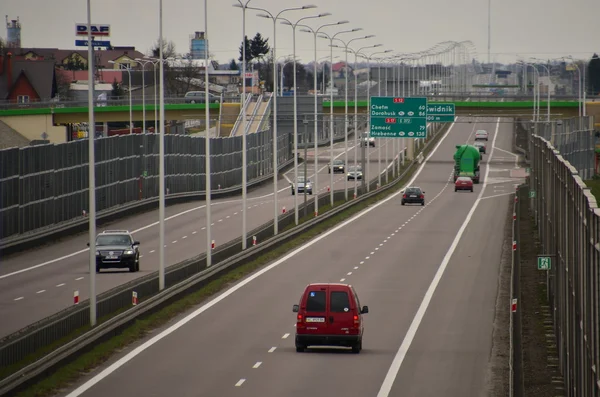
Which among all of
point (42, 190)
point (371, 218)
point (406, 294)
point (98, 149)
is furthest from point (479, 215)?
point (406, 294)

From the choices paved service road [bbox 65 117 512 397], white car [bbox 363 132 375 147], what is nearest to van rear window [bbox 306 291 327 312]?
paved service road [bbox 65 117 512 397]

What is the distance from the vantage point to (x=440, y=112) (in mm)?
96812

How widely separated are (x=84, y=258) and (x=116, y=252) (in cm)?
646

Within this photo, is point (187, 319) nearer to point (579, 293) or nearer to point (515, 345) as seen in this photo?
point (515, 345)

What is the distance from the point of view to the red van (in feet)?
96.5

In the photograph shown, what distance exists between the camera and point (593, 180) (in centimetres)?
11575

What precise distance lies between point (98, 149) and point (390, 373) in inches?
1838

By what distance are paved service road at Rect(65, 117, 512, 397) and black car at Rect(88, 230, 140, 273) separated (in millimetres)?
5021

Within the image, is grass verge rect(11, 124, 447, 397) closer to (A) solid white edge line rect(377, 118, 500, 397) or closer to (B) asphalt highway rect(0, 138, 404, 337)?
(B) asphalt highway rect(0, 138, 404, 337)

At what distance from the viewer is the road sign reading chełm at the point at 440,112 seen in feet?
317

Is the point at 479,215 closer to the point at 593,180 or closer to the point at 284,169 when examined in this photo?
the point at 593,180

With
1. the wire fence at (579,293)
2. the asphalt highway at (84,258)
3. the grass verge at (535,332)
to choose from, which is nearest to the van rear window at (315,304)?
the grass verge at (535,332)

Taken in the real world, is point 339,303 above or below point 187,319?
above

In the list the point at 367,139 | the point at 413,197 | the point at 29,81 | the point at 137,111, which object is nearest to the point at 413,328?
the point at 413,197
